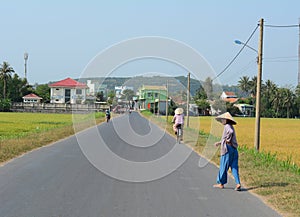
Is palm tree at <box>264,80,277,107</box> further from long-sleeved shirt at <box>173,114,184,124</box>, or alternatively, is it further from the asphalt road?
the asphalt road

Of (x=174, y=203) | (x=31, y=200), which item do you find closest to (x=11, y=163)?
(x=31, y=200)

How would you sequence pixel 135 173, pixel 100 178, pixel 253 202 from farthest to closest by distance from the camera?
pixel 135 173
pixel 100 178
pixel 253 202

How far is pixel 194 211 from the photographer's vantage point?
6711mm

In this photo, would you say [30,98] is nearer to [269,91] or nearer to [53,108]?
[53,108]

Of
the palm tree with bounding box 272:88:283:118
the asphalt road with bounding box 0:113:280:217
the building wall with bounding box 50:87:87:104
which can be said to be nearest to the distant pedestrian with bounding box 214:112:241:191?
the asphalt road with bounding box 0:113:280:217

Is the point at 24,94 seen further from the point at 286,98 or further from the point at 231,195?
the point at 231,195

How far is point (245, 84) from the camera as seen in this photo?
388 ft

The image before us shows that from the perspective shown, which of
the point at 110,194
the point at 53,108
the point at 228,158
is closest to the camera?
the point at 110,194

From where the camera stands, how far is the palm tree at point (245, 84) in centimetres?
11744

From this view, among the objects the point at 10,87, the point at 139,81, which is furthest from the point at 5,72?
the point at 139,81

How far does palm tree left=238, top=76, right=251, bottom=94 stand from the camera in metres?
117

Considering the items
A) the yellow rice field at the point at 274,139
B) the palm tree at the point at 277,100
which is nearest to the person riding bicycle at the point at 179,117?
the yellow rice field at the point at 274,139

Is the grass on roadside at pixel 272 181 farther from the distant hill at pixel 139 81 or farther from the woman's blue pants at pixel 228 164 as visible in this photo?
the distant hill at pixel 139 81

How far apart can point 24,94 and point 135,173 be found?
317 feet
